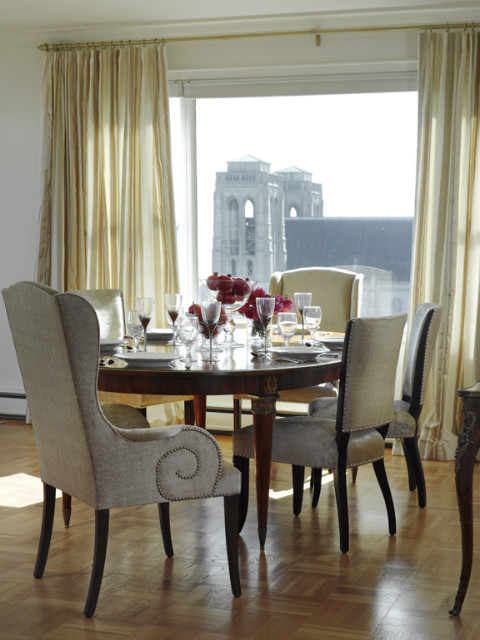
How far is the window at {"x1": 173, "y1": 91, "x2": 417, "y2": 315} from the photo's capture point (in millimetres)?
5109

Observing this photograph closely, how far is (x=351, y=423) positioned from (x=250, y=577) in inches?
26.7

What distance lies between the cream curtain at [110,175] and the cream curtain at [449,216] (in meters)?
1.60

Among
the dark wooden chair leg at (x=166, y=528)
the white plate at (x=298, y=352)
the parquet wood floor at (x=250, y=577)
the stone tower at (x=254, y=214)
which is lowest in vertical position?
the parquet wood floor at (x=250, y=577)

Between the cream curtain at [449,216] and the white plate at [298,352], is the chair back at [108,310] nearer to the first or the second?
the white plate at [298,352]

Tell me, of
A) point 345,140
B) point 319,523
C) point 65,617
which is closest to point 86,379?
point 65,617

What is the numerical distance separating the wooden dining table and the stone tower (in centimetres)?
227

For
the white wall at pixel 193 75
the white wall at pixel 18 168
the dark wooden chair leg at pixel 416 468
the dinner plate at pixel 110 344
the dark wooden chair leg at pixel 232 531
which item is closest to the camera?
the dark wooden chair leg at pixel 232 531

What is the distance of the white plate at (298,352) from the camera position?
3186mm

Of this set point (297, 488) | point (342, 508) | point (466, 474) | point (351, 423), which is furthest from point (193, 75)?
point (466, 474)

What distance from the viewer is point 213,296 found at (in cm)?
357

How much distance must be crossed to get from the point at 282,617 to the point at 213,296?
1.49m

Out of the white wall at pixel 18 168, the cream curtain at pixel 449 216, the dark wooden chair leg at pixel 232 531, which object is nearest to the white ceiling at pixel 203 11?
the cream curtain at pixel 449 216

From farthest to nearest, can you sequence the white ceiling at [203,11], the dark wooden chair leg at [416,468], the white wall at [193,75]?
the white wall at [193,75]
the white ceiling at [203,11]
the dark wooden chair leg at [416,468]

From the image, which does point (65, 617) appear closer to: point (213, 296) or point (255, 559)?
point (255, 559)
